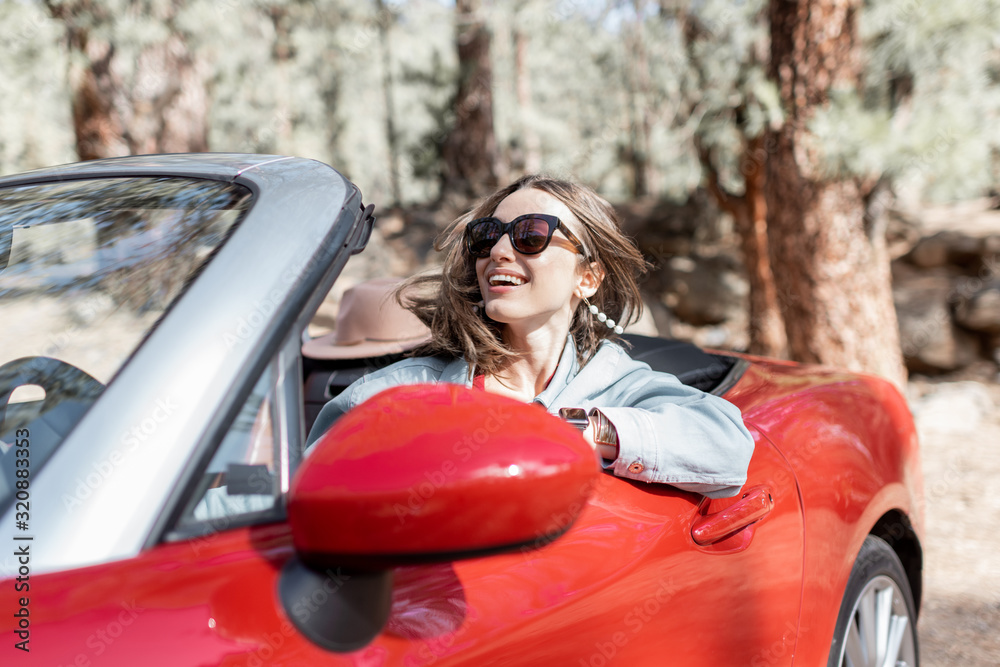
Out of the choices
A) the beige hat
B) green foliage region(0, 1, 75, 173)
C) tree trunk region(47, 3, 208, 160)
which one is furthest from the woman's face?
green foliage region(0, 1, 75, 173)

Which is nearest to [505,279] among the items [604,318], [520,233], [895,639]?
[520,233]

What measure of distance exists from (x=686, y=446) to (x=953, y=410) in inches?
235

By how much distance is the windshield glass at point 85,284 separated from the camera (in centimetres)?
109

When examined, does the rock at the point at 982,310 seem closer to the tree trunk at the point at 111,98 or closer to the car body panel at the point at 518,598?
the car body panel at the point at 518,598

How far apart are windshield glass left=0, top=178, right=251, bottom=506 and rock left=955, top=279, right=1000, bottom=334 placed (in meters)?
8.99

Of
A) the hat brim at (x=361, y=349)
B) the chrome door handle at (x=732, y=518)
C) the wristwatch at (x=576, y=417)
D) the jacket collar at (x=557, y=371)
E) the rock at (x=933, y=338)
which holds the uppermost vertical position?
the wristwatch at (x=576, y=417)

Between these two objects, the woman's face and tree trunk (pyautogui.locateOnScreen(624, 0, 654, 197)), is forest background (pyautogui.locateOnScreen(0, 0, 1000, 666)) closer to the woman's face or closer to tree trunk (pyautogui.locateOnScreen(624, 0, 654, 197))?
the woman's face

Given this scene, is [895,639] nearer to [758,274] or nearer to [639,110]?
[758,274]

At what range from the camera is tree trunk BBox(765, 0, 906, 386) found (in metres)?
5.22

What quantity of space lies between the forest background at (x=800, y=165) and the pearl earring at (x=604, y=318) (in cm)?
42

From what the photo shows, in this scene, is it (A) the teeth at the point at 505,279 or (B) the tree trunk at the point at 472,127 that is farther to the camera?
(B) the tree trunk at the point at 472,127

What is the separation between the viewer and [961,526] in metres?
4.51

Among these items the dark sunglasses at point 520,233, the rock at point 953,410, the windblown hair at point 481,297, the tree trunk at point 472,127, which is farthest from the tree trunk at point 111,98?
the rock at point 953,410

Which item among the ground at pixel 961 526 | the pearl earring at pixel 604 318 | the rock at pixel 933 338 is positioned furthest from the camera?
the rock at pixel 933 338
